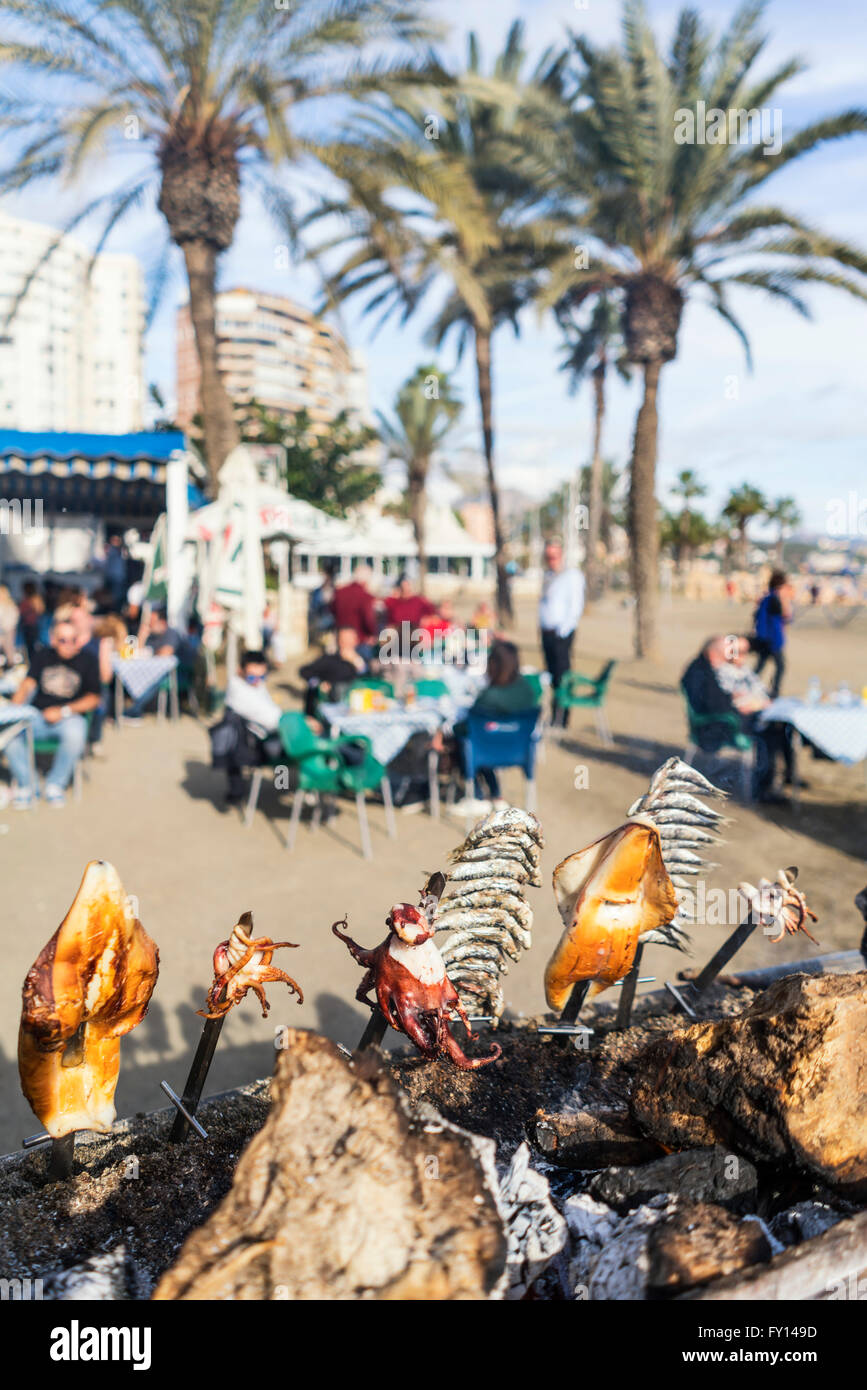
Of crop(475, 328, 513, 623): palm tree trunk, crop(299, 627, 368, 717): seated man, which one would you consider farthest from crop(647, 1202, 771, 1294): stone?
crop(475, 328, 513, 623): palm tree trunk

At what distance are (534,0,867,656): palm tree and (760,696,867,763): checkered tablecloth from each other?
27.2 feet

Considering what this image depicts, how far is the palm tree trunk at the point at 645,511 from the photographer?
14.9 metres

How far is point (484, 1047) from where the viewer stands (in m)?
2.78

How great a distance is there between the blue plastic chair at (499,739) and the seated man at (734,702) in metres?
1.55

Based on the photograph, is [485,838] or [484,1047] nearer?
[485,838]

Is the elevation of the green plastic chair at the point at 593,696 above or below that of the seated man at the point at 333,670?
below

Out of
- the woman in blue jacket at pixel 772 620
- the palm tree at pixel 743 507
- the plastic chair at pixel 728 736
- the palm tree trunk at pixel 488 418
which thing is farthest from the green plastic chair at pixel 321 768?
the palm tree at pixel 743 507

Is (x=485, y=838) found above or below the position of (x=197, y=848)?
above

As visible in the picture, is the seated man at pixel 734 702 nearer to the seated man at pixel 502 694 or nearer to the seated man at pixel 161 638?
the seated man at pixel 502 694

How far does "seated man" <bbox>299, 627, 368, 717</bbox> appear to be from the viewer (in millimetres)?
8297

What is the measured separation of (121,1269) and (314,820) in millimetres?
4676

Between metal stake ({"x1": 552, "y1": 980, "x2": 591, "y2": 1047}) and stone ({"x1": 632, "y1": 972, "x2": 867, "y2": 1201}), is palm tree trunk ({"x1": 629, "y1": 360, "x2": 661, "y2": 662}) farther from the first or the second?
stone ({"x1": 632, "y1": 972, "x2": 867, "y2": 1201})

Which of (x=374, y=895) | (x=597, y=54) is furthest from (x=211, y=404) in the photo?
(x=374, y=895)
